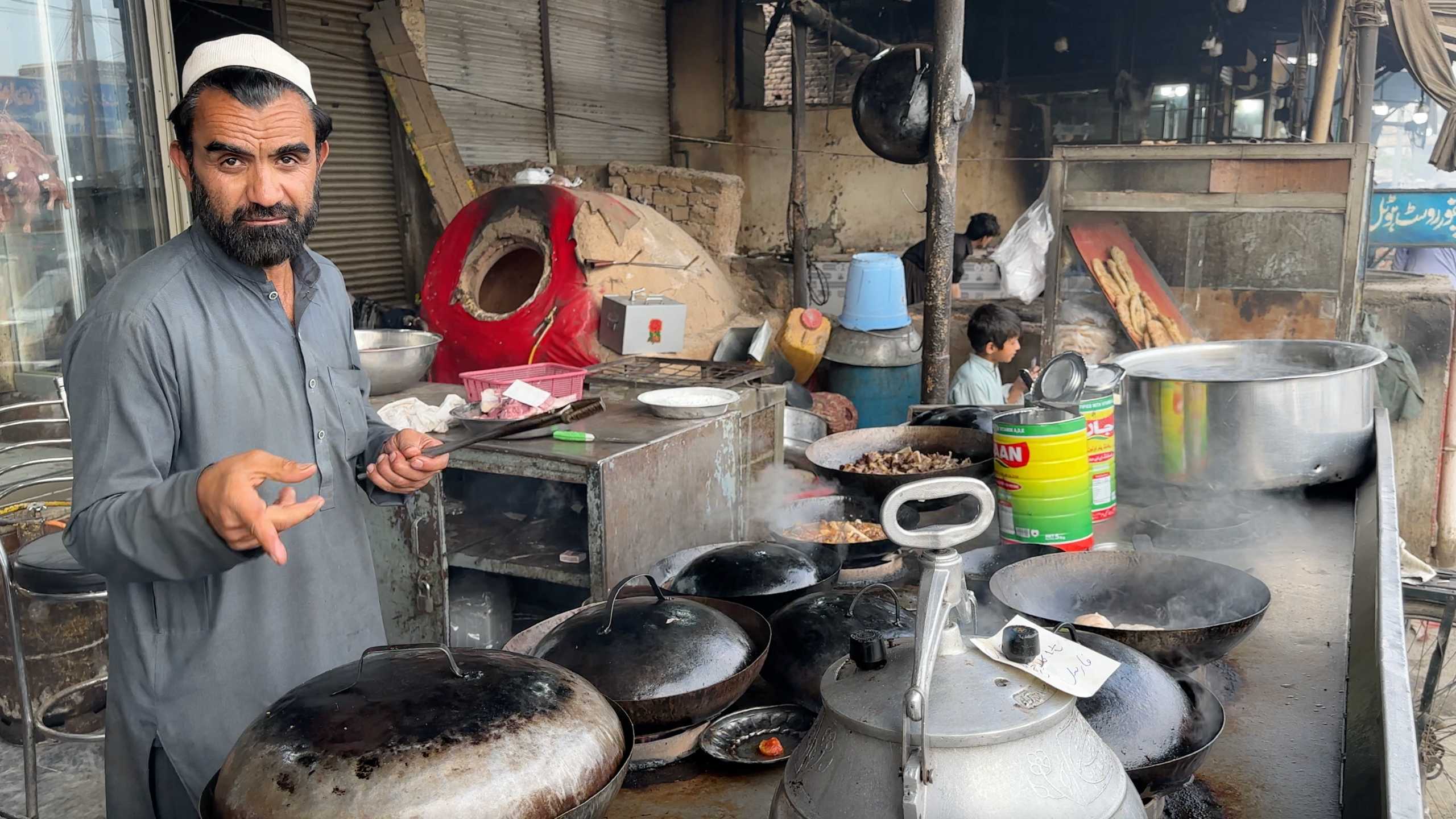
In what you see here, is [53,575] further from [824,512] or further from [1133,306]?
[1133,306]

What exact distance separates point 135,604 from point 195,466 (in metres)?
0.28

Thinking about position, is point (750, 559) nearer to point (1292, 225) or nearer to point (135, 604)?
point (135, 604)

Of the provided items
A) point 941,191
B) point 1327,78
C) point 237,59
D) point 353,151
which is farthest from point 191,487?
point 1327,78

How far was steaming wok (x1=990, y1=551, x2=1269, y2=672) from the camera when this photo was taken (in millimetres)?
2348

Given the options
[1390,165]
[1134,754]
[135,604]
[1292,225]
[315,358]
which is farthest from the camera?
[1390,165]

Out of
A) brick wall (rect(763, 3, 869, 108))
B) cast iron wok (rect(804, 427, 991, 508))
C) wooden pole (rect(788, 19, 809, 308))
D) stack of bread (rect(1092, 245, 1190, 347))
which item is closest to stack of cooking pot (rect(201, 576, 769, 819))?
cast iron wok (rect(804, 427, 991, 508))

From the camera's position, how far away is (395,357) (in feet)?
14.4

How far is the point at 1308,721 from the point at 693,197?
369 inches

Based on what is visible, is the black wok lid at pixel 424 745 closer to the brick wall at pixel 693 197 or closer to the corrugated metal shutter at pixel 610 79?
the brick wall at pixel 693 197

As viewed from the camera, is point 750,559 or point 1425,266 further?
point 1425,266

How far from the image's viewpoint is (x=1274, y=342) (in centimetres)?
388

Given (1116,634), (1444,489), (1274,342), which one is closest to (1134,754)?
(1116,634)

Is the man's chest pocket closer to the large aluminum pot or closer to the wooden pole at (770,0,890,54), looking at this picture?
the large aluminum pot

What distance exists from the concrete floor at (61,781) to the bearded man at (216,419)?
7.02ft
